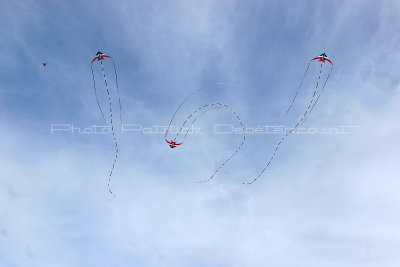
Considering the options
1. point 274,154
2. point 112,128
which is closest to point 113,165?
point 112,128

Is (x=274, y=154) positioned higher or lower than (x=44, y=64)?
lower

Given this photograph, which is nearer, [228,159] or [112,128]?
[112,128]

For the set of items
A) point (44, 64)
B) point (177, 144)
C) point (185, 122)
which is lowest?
point (177, 144)

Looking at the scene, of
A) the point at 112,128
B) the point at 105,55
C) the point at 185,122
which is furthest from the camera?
the point at 185,122

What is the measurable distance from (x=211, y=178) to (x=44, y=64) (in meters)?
50.5

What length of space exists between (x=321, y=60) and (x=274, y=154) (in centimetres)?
2518

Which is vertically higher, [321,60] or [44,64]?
[44,64]

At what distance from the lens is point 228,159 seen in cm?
7631

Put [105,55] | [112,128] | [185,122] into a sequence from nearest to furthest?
[105,55]
[112,128]
[185,122]

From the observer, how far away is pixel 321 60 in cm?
6638

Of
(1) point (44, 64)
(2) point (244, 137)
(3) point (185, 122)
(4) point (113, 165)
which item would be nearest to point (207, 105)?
(3) point (185, 122)

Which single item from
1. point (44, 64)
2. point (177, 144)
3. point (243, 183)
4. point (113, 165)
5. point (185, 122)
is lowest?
point (243, 183)

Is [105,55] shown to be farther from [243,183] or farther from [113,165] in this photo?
[243,183]

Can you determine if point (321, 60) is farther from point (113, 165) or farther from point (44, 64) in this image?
point (44, 64)
